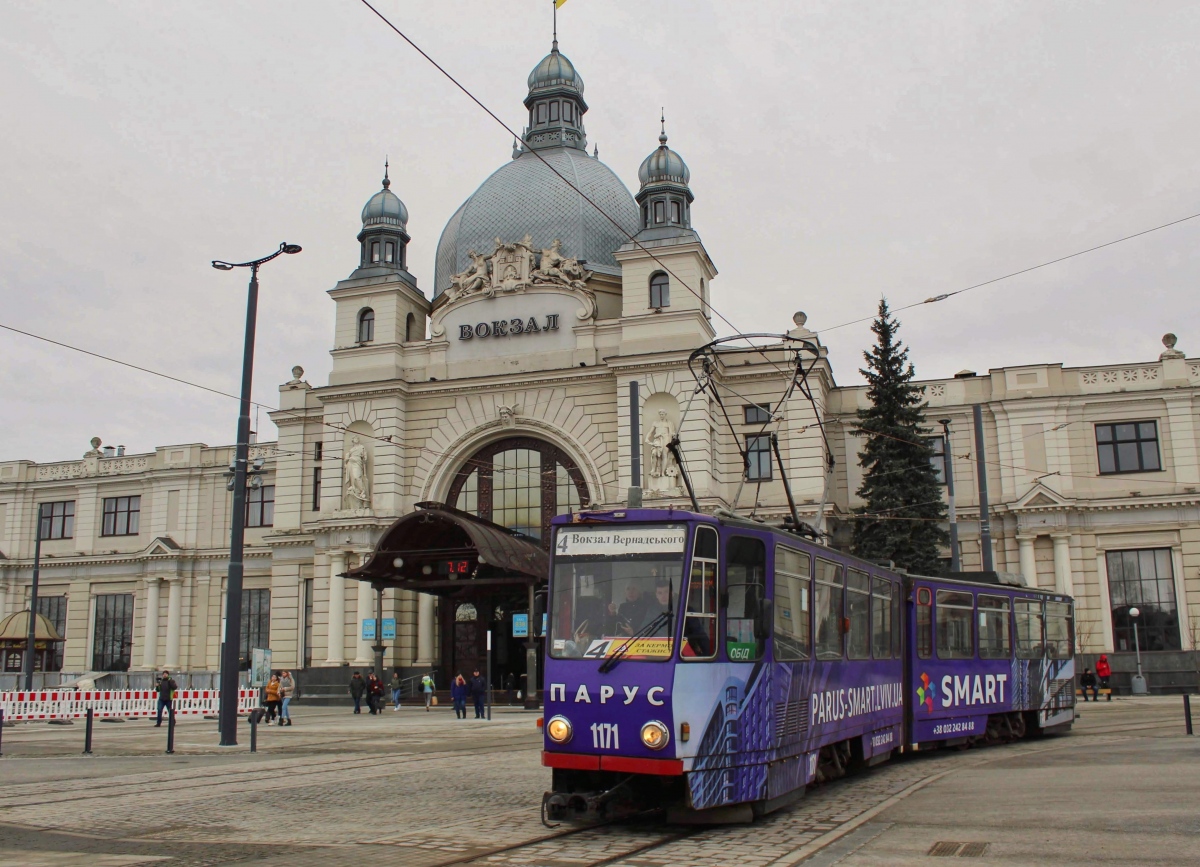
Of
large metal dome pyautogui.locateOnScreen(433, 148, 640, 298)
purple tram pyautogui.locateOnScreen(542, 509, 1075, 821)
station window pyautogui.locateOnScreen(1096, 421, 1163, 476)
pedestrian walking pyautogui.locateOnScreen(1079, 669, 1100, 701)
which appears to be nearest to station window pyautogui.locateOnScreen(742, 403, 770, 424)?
large metal dome pyautogui.locateOnScreen(433, 148, 640, 298)

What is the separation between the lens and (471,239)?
160 feet

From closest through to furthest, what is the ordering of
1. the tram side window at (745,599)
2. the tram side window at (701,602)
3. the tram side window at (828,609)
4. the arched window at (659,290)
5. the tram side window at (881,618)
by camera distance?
the tram side window at (701,602), the tram side window at (745,599), the tram side window at (828,609), the tram side window at (881,618), the arched window at (659,290)

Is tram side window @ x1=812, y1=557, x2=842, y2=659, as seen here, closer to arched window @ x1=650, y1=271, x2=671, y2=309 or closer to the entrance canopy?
the entrance canopy

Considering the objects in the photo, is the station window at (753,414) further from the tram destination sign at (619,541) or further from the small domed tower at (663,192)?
the tram destination sign at (619,541)

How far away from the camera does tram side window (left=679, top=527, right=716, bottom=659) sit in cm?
1047

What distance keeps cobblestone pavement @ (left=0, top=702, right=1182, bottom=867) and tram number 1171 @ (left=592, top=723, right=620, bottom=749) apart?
0.81 meters

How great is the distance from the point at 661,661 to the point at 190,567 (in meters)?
47.4

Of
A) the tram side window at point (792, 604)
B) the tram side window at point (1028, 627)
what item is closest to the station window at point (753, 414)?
the tram side window at point (1028, 627)

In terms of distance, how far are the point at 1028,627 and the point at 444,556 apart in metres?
20.8

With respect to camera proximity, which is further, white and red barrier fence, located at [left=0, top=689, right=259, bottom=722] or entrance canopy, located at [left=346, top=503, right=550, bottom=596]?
entrance canopy, located at [left=346, top=503, right=550, bottom=596]

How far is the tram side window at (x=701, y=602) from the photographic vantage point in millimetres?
10469

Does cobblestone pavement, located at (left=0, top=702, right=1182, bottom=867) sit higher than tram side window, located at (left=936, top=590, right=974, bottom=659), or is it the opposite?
tram side window, located at (left=936, top=590, right=974, bottom=659)

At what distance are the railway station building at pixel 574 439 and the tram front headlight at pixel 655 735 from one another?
79.8ft

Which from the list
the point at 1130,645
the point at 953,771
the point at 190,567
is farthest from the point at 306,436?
the point at 953,771
